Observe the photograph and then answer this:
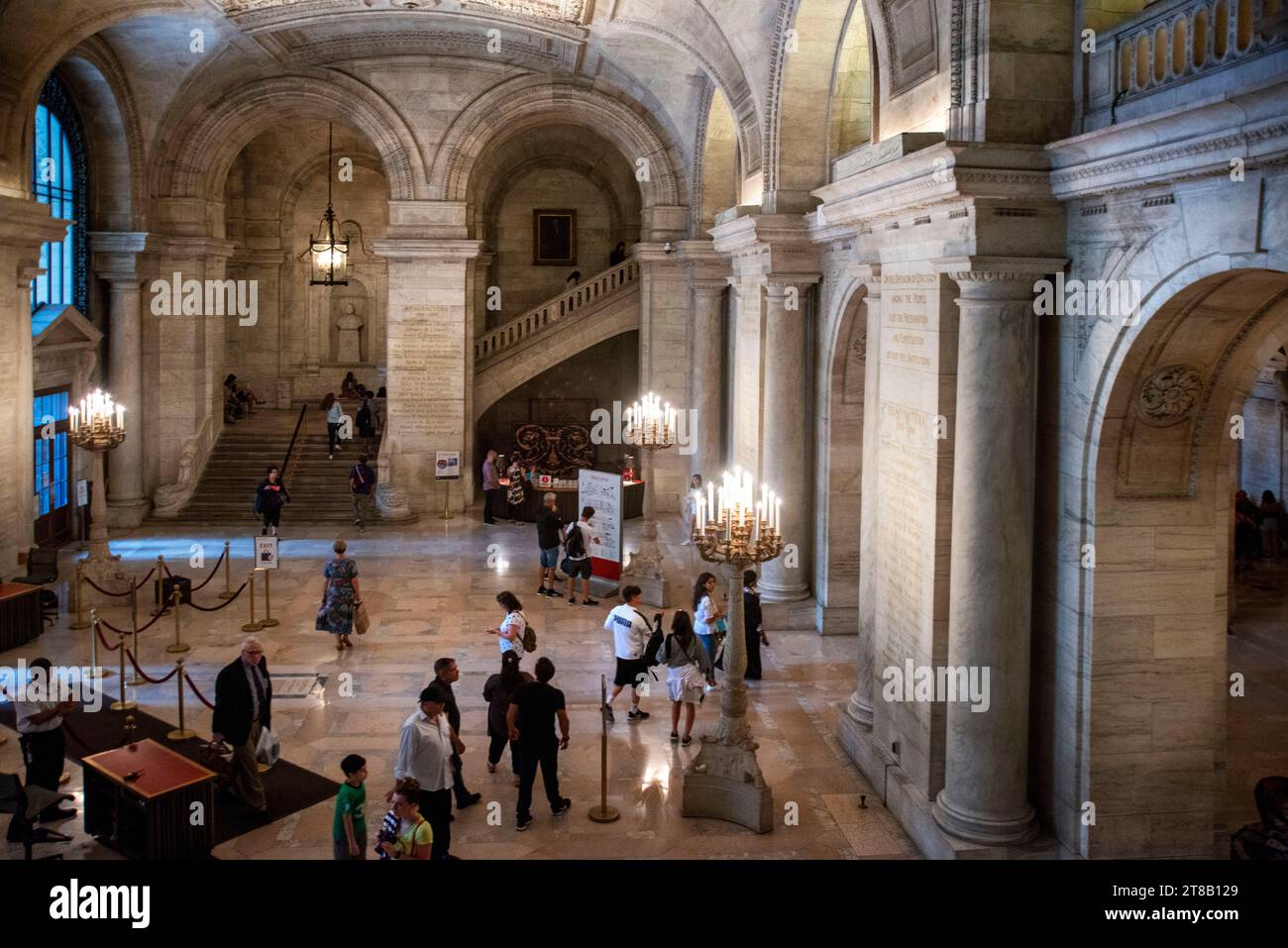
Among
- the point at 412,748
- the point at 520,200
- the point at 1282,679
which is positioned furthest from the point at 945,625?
the point at 520,200

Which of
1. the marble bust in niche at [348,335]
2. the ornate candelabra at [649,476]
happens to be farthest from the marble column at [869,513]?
the marble bust in niche at [348,335]

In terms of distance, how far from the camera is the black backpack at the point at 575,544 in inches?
597

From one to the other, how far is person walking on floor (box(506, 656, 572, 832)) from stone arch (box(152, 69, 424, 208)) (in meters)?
14.8

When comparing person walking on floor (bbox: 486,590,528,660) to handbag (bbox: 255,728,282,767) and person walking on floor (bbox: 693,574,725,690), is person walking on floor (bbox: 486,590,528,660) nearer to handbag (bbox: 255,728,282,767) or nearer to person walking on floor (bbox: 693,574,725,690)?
person walking on floor (bbox: 693,574,725,690)

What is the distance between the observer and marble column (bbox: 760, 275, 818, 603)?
14055mm

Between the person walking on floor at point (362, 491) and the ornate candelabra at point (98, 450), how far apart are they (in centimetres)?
459

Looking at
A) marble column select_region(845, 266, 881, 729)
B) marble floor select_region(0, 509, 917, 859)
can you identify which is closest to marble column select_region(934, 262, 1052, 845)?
marble floor select_region(0, 509, 917, 859)

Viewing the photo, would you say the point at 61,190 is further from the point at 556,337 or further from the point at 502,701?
the point at 502,701

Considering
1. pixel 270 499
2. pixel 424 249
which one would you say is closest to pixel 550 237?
pixel 424 249

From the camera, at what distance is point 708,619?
10.9 meters

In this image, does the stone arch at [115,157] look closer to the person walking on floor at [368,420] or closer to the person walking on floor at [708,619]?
the person walking on floor at [368,420]

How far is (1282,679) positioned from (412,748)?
9486mm

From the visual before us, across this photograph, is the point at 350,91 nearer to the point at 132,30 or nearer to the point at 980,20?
the point at 132,30

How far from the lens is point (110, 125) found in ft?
64.2
